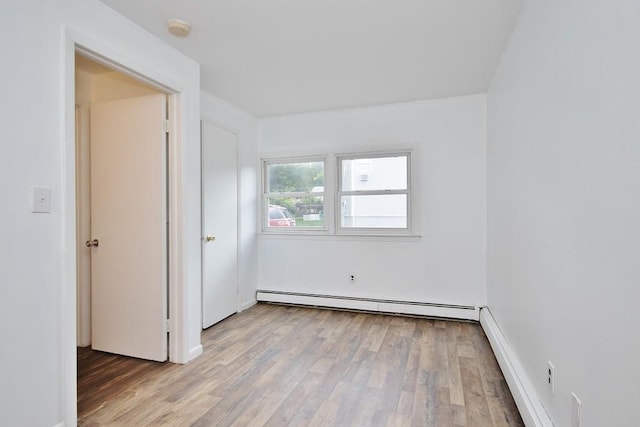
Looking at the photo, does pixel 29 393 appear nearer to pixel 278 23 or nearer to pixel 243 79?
pixel 278 23

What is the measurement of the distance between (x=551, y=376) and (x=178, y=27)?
2945 mm

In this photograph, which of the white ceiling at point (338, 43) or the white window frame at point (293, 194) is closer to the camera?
the white ceiling at point (338, 43)

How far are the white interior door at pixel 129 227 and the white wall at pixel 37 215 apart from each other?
0.81m

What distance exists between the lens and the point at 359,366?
8.55ft

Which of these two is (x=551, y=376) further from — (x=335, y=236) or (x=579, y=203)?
(x=335, y=236)

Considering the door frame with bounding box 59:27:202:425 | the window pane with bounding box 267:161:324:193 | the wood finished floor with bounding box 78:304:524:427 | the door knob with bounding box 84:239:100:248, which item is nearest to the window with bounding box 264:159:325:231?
the window pane with bounding box 267:161:324:193

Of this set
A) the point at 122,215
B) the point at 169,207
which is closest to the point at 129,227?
the point at 122,215

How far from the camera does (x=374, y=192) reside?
4031 millimetres

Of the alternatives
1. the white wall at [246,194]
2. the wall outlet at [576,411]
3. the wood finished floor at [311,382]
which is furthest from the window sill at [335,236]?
the wall outlet at [576,411]

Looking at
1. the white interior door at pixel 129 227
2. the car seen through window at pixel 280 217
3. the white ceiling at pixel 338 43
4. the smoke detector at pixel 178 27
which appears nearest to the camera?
the white ceiling at pixel 338 43

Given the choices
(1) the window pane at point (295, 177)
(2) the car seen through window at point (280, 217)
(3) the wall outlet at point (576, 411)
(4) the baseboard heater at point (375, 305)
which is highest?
(1) the window pane at point (295, 177)

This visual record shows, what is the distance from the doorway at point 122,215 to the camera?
2633 millimetres

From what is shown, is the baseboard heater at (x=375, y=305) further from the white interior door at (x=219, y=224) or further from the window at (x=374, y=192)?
the window at (x=374, y=192)

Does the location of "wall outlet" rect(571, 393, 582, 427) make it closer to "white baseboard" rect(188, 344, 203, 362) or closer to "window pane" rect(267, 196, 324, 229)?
"white baseboard" rect(188, 344, 203, 362)
